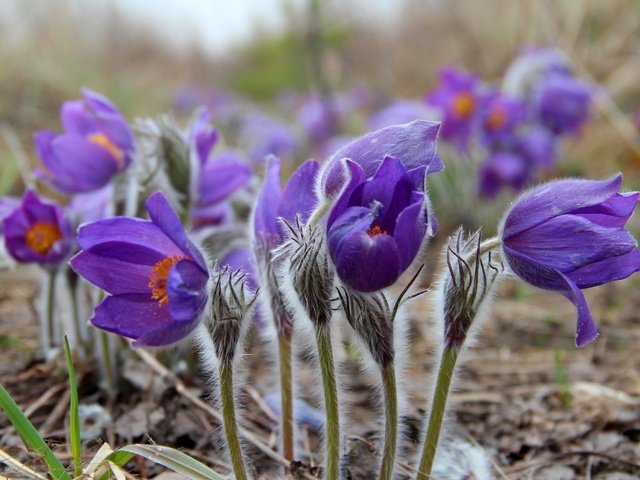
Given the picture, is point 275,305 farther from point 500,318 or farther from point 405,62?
point 405,62

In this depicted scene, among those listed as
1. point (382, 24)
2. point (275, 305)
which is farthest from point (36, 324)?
point (382, 24)

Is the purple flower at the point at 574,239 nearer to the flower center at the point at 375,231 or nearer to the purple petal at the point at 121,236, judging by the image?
the flower center at the point at 375,231

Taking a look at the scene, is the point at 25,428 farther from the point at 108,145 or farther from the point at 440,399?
the point at 108,145

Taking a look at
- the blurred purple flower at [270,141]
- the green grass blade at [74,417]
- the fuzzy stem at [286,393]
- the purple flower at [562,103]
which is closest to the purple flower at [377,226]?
the fuzzy stem at [286,393]

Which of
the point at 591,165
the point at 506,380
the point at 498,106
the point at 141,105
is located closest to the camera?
the point at 506,380

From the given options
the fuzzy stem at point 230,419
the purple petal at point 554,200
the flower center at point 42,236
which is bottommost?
the fuzzy stem at point 230,419

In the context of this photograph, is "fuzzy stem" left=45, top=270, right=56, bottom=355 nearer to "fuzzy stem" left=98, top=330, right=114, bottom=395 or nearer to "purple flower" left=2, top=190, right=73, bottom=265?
"purple flower" left=2, top=190, right=73, bottom=265
